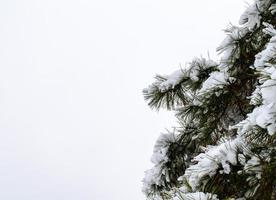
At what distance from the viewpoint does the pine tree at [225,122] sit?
2215mm

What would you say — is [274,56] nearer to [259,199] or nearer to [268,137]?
[268,137]

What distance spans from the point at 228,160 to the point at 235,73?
4.19ft

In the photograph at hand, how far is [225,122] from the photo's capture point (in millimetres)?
3707

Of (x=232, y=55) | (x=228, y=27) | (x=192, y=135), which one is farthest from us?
(x=192, y=135)

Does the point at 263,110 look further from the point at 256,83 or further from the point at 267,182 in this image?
the point at 256,83

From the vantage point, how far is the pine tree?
87.2 inches

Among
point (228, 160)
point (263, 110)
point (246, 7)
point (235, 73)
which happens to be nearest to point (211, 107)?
point (235, 73)

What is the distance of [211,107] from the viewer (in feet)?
11.2

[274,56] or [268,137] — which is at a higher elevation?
[274,56]

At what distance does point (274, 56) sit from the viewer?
2119 mm

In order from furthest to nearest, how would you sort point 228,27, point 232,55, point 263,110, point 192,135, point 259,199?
point 192,135 < point 228,27 < point 232,55 < point 259,199 < point 263,110

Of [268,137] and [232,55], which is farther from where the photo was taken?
[232,55]

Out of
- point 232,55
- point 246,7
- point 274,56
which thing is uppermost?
point 246,7

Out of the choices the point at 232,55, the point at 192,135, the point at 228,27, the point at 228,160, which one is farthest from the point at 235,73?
the point at 228,160
